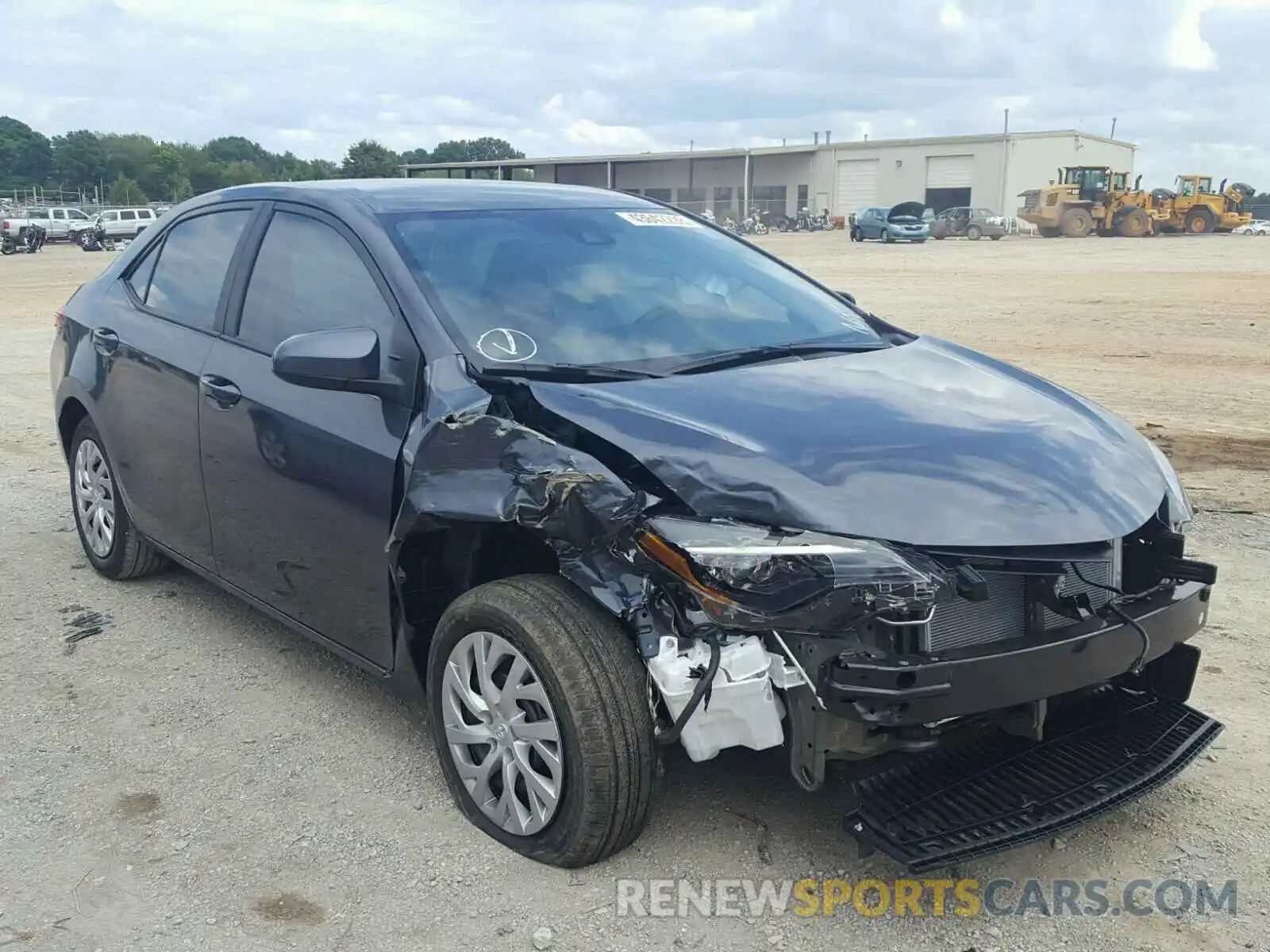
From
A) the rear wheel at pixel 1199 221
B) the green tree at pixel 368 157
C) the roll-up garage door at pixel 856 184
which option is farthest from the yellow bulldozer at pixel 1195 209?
the green tree at pixel 368 157

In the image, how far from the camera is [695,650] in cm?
270

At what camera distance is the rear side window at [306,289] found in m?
3.58

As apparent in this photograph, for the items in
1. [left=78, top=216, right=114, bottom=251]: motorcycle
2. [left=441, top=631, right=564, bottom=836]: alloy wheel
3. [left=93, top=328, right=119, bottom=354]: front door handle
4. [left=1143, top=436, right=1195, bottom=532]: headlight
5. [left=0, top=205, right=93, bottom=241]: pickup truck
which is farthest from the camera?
[left=0, top=205, right=93, bottom=241]: pickup truck

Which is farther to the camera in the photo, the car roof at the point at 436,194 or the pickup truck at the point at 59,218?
the pickup truck at the point at 59,218

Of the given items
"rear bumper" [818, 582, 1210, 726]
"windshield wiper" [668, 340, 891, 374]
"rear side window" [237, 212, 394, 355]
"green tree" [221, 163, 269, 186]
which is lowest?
"rear bumper" [818, 582, 1210, 726]

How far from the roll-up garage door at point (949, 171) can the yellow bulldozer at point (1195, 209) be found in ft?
63.7

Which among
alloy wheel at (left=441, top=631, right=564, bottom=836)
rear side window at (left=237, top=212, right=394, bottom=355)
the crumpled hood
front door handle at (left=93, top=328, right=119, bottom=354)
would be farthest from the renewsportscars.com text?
front door handle at (left=93, top=328, right=119, bottom=354)

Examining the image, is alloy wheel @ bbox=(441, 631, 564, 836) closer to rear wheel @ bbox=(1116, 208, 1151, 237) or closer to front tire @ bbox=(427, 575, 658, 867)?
front tire @ bbox=(427, 575, 658, 867)

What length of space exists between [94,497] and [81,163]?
8978cm

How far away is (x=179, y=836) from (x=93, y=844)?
0.22 m

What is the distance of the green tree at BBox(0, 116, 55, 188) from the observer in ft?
308

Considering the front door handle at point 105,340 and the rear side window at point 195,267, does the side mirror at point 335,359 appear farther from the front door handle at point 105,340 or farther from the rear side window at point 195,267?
the front door handle at point 105,340

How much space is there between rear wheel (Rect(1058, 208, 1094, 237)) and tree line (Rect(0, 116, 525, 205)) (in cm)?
3328

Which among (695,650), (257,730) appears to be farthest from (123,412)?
(695,650)
